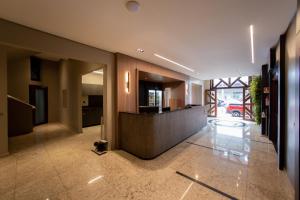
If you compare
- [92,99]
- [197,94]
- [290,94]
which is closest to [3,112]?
[92,99]

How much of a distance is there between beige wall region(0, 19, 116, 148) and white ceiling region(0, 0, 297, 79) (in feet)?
0.49

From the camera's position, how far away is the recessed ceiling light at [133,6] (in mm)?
1911

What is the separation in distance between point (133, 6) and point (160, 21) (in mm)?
600

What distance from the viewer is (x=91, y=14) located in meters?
2.20

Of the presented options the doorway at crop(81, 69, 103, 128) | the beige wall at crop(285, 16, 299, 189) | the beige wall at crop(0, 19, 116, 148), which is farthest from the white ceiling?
the doorway at crop(81, 69, 103, 128)

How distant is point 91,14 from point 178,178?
3154 mm

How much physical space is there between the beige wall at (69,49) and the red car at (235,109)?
9.93 meters

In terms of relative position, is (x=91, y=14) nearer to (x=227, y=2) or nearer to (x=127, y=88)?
(x=227, y=2)

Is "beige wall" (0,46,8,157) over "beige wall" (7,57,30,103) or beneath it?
beneath

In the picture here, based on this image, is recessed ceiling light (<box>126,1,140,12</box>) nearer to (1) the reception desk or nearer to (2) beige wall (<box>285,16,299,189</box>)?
(1) the reception desk

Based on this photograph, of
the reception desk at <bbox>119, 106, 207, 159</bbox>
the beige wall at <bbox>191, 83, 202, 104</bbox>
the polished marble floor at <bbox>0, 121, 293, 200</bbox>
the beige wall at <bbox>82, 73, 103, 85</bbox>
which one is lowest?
the polished marble floor at <bbox>0, 121, 293, 200</bbox>

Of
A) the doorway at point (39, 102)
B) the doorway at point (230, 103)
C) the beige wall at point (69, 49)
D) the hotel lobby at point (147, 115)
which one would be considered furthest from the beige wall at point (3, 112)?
the doorway at point (230, 103)

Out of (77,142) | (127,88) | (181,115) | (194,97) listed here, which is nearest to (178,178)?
(181,115)

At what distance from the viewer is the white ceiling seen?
197 cm
